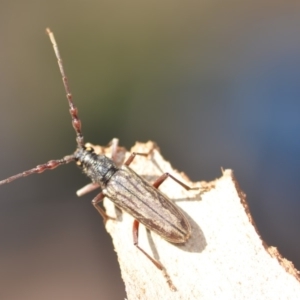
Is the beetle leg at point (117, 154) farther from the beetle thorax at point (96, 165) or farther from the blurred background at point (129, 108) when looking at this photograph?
the blurred background at point (129, 108)

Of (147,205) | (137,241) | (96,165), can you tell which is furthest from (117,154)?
(137,241)

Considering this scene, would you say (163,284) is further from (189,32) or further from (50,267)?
(189,32)

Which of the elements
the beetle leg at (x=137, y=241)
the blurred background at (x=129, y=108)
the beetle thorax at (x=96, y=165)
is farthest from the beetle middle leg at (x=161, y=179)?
the blurred background at (x=129, y=108)

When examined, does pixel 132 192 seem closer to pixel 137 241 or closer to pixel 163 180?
pixel 163 180

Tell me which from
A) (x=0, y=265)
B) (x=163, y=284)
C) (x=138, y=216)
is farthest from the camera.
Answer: (x=0, y=265)

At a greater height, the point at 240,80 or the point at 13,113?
the point at 13,113

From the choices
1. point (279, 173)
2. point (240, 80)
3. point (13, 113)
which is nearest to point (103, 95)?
point (13, 113)
